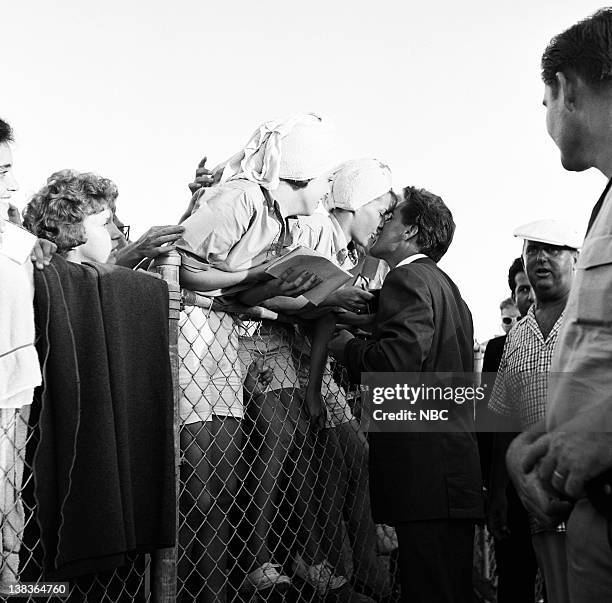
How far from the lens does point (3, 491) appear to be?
9.45ft

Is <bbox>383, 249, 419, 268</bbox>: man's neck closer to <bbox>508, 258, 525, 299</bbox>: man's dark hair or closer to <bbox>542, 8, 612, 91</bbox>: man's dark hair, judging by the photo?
<bbox>508, 258, 525, 299</bbox>: man's dark hair

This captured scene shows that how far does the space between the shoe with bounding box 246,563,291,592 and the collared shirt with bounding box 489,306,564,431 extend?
1.31 meters

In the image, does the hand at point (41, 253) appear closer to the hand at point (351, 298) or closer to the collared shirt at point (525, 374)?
the hand at point (351, 298)

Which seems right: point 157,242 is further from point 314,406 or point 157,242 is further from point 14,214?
point 14,214

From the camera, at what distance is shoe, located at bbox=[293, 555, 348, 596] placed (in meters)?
3.98

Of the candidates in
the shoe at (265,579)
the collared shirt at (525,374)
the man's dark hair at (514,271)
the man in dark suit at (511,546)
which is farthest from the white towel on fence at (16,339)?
the man's dark hair at (514,271)

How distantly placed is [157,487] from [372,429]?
106cm

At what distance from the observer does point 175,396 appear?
351 cm

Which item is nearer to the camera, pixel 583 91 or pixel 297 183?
pixel 583 91

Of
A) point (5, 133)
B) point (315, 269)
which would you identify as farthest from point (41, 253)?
point (315, 269)

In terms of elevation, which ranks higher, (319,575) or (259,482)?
(259,482)

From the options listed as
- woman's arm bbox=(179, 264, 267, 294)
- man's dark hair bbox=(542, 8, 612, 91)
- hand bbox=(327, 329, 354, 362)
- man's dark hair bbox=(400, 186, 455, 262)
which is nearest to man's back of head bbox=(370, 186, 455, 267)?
man's dark hair bbox=(400, 186, 455, 262)

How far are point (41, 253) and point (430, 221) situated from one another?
2.07 m

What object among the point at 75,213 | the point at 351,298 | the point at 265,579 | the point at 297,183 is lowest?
the point at 265,579
